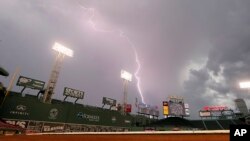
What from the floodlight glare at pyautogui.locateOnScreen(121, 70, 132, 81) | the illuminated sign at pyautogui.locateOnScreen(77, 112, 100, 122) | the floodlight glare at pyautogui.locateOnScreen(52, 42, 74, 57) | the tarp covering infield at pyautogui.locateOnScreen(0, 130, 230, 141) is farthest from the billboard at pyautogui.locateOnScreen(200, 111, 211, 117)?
the tarp covering infield at pyautogui.locateOnScreen(0, 130, 230, 141)

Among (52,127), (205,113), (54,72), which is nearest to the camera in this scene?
(52,127)

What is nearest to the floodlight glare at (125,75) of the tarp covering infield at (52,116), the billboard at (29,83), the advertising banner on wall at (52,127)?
the tarp covering infield at (52,116)

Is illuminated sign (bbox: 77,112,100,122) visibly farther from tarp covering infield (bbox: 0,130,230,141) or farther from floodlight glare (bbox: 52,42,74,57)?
tarp covering infield (bbox: 0,130,230,141)

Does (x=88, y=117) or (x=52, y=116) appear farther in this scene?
(x=88, y=117)

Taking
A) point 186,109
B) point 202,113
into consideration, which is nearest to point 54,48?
point 186,109

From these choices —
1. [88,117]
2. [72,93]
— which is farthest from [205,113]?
[72,93]

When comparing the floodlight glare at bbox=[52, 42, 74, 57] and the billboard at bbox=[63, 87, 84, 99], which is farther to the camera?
the billboard at bbox=[63, 87, 84, 99]

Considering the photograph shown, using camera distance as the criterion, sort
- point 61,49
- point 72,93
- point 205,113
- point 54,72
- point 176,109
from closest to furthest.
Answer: point 54,72 → point 61,49 → point 72,93 → point 176,109 → point 205,113

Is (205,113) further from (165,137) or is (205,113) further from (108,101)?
(165,137)

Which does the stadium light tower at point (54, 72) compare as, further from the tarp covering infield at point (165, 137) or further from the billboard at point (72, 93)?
the tarp covering infield at point (165, 137)

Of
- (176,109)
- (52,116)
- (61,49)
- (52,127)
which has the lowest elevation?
(52,127)

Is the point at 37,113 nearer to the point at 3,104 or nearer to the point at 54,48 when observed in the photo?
the point at 3,104
